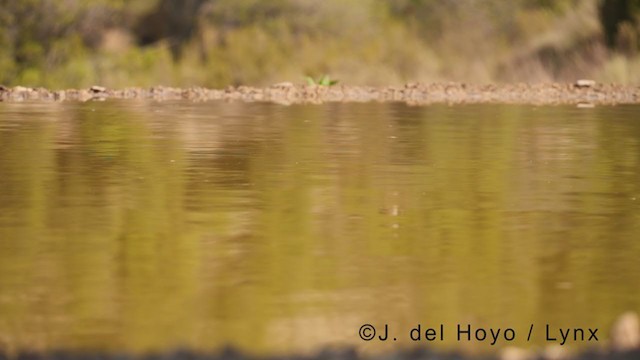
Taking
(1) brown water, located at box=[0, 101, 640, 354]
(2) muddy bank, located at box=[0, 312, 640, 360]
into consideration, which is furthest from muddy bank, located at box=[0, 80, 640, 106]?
(2) muddy bank, located at box=[0, 312, 640, 360]

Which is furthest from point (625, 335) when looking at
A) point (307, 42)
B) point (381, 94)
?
point (307, 42)

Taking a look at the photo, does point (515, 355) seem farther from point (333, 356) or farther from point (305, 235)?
point (305, 235)

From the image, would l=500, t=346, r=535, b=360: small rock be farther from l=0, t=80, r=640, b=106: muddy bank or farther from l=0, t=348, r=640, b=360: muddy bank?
l=0, t=80, r=640, b=106: muddy bank

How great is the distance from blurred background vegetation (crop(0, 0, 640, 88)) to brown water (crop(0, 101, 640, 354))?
10.1m

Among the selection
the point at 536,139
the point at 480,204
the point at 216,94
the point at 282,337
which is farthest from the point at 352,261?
the point at 216,94

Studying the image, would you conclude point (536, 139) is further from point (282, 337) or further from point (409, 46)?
point (409, 46)

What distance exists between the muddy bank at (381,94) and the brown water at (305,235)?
4.68 meters

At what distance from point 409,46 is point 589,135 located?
13.4m

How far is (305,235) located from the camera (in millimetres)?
7848

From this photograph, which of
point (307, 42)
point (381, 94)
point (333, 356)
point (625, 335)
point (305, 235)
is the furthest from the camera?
point (307, 42)

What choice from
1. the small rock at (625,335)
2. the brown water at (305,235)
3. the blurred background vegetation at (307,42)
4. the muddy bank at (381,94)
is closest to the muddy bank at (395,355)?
the small rock at (625,335)

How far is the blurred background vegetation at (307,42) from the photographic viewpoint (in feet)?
80.6

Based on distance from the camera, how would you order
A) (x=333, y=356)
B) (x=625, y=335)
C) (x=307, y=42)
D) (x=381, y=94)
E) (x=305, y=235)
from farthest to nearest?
(x=307, y=42) → (x=381, y=94) → (x=305, y=235) → (x=625, y=335) → (x=333, y=356)

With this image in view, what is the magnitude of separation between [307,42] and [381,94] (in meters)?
7.81
